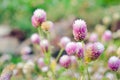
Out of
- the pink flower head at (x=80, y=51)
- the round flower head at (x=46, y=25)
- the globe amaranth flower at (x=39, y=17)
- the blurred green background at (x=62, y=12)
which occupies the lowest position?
the blurred green background at (x=62, y=12)

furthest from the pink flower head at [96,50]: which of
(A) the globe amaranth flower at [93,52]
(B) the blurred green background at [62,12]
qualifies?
(B) the blurred green background at [62,12]

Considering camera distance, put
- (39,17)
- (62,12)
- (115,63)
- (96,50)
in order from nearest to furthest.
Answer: (96,50) < (115,63) < (39,17) < (62,12)

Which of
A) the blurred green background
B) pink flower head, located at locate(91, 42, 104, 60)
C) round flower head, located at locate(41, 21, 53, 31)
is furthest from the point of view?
the blurred green background

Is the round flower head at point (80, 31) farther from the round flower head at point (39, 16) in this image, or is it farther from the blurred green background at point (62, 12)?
the blurred green background at point (62, 12)

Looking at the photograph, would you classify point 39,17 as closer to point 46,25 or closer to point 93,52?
point 46,25

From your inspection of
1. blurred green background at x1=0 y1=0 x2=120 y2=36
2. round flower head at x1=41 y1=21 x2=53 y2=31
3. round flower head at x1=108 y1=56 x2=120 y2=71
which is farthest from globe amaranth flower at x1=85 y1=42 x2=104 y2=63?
blurred green background at x1=0 y1=0 x2=120 y2=36

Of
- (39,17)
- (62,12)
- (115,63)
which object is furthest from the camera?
(62,12)

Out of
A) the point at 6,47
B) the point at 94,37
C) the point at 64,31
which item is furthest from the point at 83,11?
the point at 94,37

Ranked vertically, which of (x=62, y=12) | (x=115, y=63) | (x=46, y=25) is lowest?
(x=62, y=12)

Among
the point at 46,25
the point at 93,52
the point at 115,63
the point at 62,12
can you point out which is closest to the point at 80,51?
the point at 93,52

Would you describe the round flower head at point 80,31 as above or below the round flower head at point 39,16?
below

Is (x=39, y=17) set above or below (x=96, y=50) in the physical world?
above

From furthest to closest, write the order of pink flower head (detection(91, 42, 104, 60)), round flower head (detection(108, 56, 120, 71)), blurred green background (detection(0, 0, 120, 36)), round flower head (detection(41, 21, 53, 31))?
blurred green background (detection(0, 0, 120, 36)) < round flower head (detection(41, 21, 53, 31)) < round flower head (detection(108, 56, 120, 71)) < pink flower head (detection(91, 42, 104, 60))

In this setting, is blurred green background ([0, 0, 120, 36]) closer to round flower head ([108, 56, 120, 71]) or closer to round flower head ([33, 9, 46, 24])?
round flower head ([33, 9, 46, 24])
